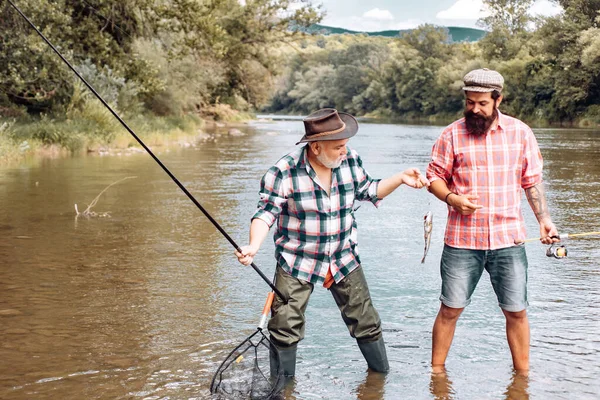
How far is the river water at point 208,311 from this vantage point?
5.04m

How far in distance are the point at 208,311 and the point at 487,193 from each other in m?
2.88

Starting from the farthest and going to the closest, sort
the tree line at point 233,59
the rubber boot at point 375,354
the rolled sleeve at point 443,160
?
the tree line at point 233,59, the rubber boot at point 375,354, the rolled sleeve at point 443,160

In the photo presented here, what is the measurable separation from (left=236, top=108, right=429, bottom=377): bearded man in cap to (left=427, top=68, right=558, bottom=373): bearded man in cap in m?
0.25

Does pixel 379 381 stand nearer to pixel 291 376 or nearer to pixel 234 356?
pixel 291 376

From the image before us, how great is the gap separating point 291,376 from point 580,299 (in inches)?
126

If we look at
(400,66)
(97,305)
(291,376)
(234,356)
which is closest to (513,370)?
(291,376)

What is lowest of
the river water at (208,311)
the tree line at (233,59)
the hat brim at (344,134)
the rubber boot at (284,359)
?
the river water at (208,311)

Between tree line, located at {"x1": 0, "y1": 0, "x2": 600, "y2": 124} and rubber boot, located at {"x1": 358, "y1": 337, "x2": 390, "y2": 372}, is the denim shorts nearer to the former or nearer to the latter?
rubber boot, located at {"x1": 358, "y1": 337, "x2": 390, "y2": 372}

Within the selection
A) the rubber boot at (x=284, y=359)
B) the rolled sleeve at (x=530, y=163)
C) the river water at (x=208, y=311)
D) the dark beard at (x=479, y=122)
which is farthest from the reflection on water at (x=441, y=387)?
the dark beard at (x=479, y=122)

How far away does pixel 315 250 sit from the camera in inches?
185

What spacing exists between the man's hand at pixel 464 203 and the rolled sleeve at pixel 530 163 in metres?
0.40

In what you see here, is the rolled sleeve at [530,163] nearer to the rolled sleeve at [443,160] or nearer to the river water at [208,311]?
the rolled sleeve at [443,160]

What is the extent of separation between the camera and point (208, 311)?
6.71 meters

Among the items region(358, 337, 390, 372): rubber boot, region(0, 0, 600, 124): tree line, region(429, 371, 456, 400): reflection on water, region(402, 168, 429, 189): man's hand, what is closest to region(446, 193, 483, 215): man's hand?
region(402, 168, 429, 189): man's hand
